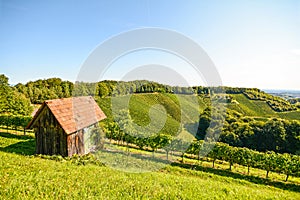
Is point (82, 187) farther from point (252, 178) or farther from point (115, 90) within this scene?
point (115, 90)

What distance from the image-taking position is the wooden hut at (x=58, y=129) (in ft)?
52.5

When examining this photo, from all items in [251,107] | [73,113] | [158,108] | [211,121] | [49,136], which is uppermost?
[73,113]

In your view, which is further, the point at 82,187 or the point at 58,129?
the point at 58,129

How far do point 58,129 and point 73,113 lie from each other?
2096 millimetres

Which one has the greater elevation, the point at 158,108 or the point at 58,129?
the point at 158,108

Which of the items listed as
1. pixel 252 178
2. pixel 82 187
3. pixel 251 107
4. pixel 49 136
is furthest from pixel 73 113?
pixel 251 107

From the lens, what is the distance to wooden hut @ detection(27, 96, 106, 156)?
16000 mm

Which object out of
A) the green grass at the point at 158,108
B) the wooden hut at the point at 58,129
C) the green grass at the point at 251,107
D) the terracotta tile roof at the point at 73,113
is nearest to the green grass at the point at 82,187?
the wooden hut at the point at 58,129

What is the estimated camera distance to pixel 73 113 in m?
17.9

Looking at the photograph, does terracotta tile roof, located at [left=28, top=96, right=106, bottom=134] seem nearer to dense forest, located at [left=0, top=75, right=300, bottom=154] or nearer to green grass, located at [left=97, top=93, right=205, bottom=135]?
green grass, located at [left=97, top=93, right=205, bottom=135]

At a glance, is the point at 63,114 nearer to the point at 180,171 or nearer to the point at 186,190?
the point at 180,171

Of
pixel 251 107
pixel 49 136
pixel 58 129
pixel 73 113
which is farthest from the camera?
pixel 251 107

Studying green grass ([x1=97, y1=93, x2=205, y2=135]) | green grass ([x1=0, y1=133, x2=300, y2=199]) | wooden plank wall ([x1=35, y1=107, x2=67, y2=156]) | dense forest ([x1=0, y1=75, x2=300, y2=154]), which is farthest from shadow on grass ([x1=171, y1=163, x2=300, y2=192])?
dense forest ([x1=0, y1=75, x2=300, y2=154])

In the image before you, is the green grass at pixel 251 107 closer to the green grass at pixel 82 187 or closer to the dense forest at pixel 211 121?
the dense forest at pixel 211 121
